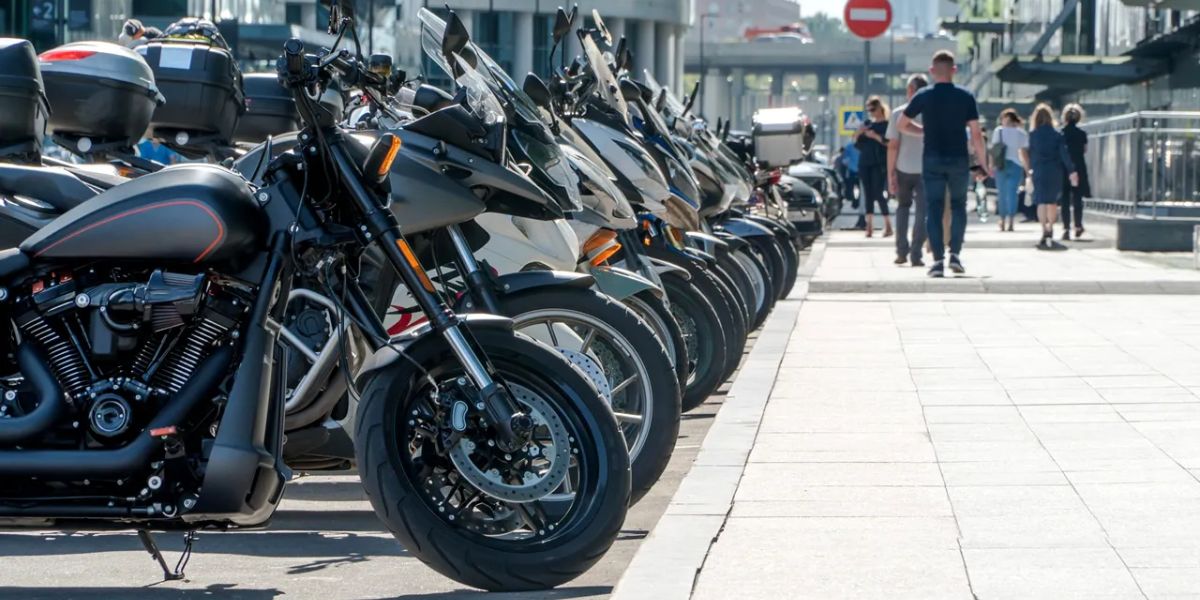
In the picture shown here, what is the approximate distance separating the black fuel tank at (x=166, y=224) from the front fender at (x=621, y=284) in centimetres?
212

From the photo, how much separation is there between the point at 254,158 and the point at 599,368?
1.18 metres

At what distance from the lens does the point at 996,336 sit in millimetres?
11383

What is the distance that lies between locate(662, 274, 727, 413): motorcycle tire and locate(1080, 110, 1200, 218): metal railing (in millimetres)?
14275

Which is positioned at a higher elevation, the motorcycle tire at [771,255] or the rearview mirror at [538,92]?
the rearview mirror at [538,92]

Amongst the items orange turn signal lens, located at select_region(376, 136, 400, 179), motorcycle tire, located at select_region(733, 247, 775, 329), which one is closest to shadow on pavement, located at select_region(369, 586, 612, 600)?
orange turn signal lens, located at select_region(376, 136, 400, 179)

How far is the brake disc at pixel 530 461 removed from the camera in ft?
15.8

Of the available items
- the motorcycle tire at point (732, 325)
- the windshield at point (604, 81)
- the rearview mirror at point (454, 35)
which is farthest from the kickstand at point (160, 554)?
the windshield at point (604, 81)

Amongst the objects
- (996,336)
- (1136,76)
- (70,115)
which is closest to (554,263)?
(70,115)

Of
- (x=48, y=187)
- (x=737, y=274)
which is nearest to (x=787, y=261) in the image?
(x=737, y=274)

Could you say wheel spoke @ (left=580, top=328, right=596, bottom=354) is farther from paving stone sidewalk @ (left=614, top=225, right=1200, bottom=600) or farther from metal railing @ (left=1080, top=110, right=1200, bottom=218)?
metal railing @ (left=1080, top=110, right=1200, bottom=218)

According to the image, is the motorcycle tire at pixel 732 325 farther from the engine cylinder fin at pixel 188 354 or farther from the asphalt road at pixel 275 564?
the engine cylinder fin at pixel 188 354

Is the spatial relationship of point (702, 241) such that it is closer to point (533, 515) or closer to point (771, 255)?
point (771, 255)

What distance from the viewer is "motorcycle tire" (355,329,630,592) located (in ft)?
15.7

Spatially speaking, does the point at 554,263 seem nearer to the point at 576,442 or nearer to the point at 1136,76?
the point at 576,442
